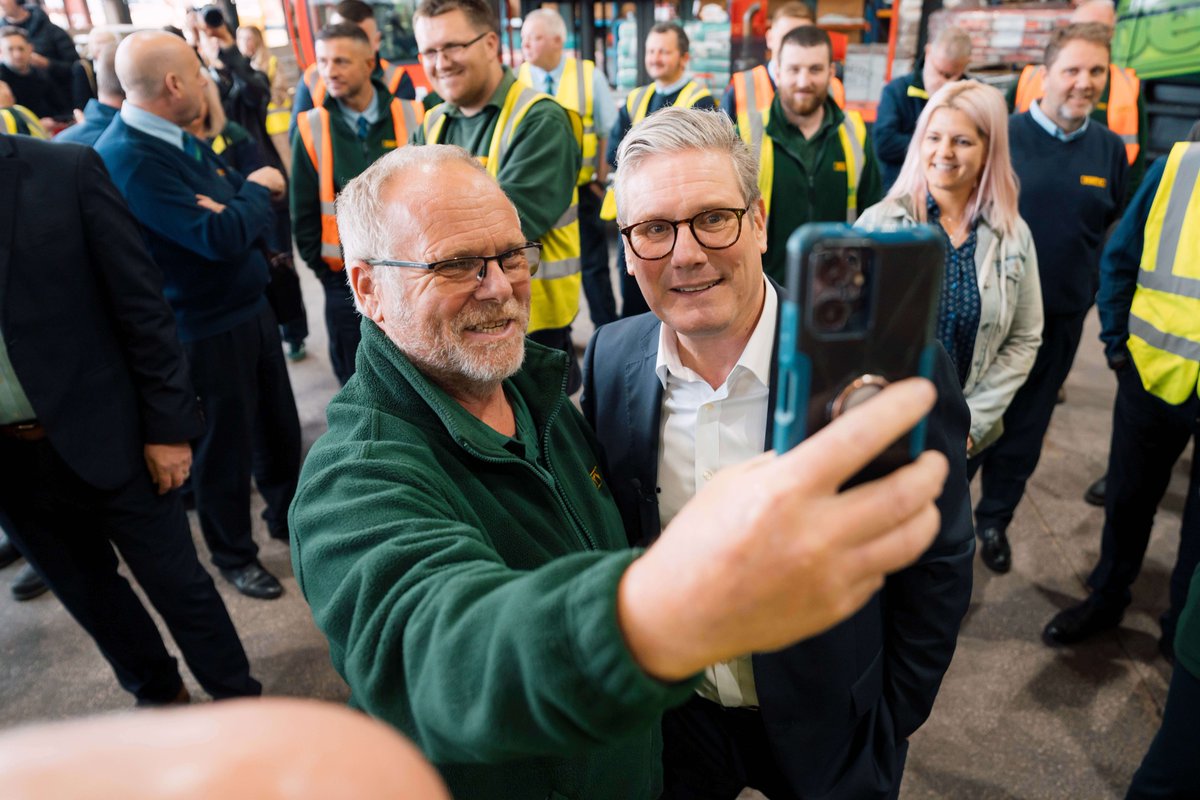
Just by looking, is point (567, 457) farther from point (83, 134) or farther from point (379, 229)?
point (83, 134)

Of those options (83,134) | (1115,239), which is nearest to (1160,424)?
(1115,239)

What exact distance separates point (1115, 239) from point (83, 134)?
11.4ft

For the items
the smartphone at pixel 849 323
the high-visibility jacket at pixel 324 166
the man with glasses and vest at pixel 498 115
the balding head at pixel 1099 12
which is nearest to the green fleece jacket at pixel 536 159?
the man with glasses and vest at pixel 498 115

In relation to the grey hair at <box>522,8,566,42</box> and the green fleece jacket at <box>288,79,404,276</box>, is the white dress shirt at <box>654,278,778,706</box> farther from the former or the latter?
the grey hair at <box>522,8,566,42</box>

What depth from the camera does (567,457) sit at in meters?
1.22

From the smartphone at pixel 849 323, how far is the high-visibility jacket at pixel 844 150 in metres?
2.66

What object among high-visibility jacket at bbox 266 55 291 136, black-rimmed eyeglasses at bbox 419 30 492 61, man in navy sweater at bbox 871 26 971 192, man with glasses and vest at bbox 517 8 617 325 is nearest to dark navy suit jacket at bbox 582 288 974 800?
black-rimmed eyeglasses at bbox 419 30 492 61

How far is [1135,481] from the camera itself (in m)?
2.30

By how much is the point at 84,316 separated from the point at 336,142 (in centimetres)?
168

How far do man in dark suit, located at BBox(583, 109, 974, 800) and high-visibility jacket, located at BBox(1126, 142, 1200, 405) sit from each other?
1.20 metres

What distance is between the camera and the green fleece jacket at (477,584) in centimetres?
52

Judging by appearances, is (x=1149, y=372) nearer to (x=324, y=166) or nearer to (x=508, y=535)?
(x=508, y=535)

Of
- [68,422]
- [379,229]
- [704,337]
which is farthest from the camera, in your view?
[68,422]

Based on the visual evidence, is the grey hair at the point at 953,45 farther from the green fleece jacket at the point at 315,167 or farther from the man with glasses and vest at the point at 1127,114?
the green fleece jacket at the point at 315,167
